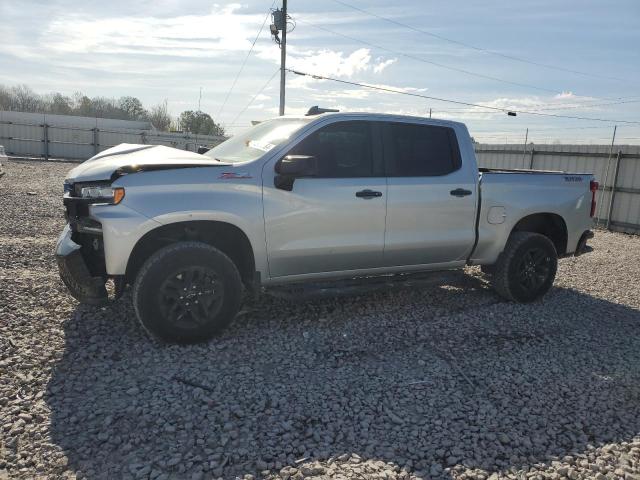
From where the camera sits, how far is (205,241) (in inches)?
180

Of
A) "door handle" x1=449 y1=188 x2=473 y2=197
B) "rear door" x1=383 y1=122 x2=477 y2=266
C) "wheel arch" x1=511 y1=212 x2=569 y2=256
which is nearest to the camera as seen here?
"rear door" x1=383 y1=122 x2=477 y2=266

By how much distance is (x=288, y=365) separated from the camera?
13.4 feet

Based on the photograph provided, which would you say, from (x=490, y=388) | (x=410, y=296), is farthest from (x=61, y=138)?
(x=490, y=388)

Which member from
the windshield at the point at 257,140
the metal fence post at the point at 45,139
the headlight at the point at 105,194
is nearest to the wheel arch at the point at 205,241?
the headlight at the point at 105,194

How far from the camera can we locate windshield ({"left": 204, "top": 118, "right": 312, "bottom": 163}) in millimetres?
4715

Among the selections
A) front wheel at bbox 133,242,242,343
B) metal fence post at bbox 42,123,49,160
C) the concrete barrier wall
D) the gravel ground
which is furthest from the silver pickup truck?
metal fence post at bbox 42,123,49,160

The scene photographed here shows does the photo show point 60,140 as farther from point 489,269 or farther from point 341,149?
point 489,269

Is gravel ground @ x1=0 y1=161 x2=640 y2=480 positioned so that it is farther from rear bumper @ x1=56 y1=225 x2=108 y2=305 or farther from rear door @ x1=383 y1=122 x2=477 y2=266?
rear door @ x1=383 y1=122 x2=477 y2=266

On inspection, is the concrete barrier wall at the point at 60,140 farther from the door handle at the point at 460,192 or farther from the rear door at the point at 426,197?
the door handle at the point at 460,192

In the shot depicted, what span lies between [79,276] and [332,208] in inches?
85.1

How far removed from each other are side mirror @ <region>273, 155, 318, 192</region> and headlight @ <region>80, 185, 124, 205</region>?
1242 mm

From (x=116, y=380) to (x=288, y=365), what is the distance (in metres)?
1.26

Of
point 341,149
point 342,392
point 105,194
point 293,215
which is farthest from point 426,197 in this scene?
point 105,194

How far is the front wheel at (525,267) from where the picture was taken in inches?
228
